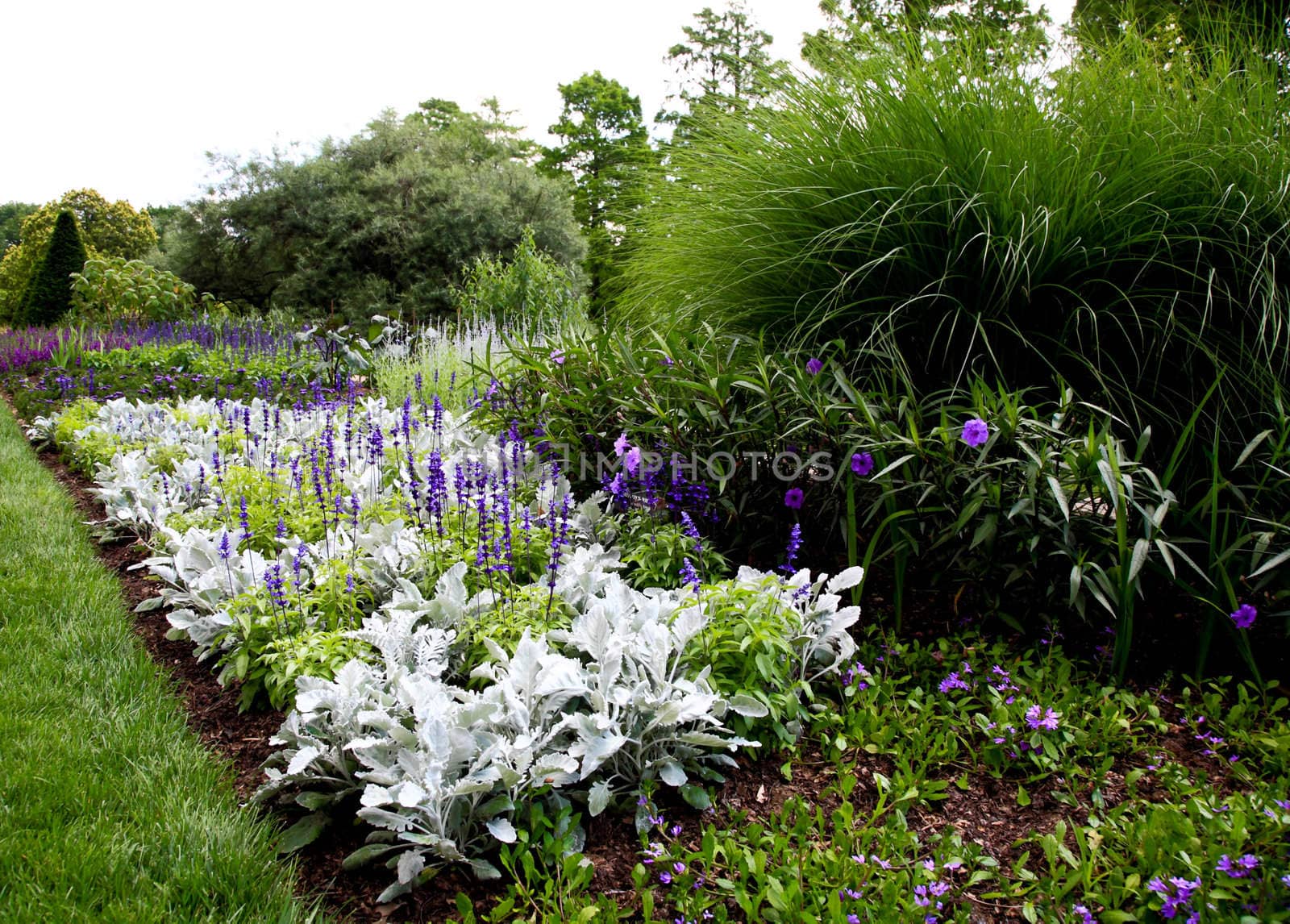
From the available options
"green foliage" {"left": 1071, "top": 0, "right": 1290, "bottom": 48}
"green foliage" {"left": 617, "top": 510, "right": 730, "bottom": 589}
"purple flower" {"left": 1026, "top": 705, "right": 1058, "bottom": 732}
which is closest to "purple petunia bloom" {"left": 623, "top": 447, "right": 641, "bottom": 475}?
"green foliage" {"left": 617, "top": 510, "right": 730, "bottom": 589}

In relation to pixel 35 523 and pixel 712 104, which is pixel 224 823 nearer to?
pixel 35 523

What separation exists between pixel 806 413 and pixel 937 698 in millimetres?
940

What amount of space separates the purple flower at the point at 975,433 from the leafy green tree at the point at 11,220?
42.6m

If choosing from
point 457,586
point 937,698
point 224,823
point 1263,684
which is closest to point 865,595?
point 937,698

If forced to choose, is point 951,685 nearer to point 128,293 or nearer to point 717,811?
point 717,811

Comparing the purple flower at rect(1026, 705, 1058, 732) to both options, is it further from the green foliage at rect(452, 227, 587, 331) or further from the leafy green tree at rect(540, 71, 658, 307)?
the leafy green tree at rect(540, 71, 658, 307)

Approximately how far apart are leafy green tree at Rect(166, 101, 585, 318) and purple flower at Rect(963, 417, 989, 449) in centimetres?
1215

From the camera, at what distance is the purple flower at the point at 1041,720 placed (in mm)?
1884

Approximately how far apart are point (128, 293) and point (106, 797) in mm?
11378

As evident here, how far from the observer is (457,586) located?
2172 millimetres

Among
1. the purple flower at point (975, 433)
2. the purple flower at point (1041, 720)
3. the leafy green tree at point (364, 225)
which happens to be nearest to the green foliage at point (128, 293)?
the leafy green tree at point (364, 225)

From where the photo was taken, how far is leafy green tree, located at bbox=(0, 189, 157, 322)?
26.3 metres

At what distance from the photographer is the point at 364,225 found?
565 inches

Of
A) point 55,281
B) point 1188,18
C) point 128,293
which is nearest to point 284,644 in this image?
point 1188,18
